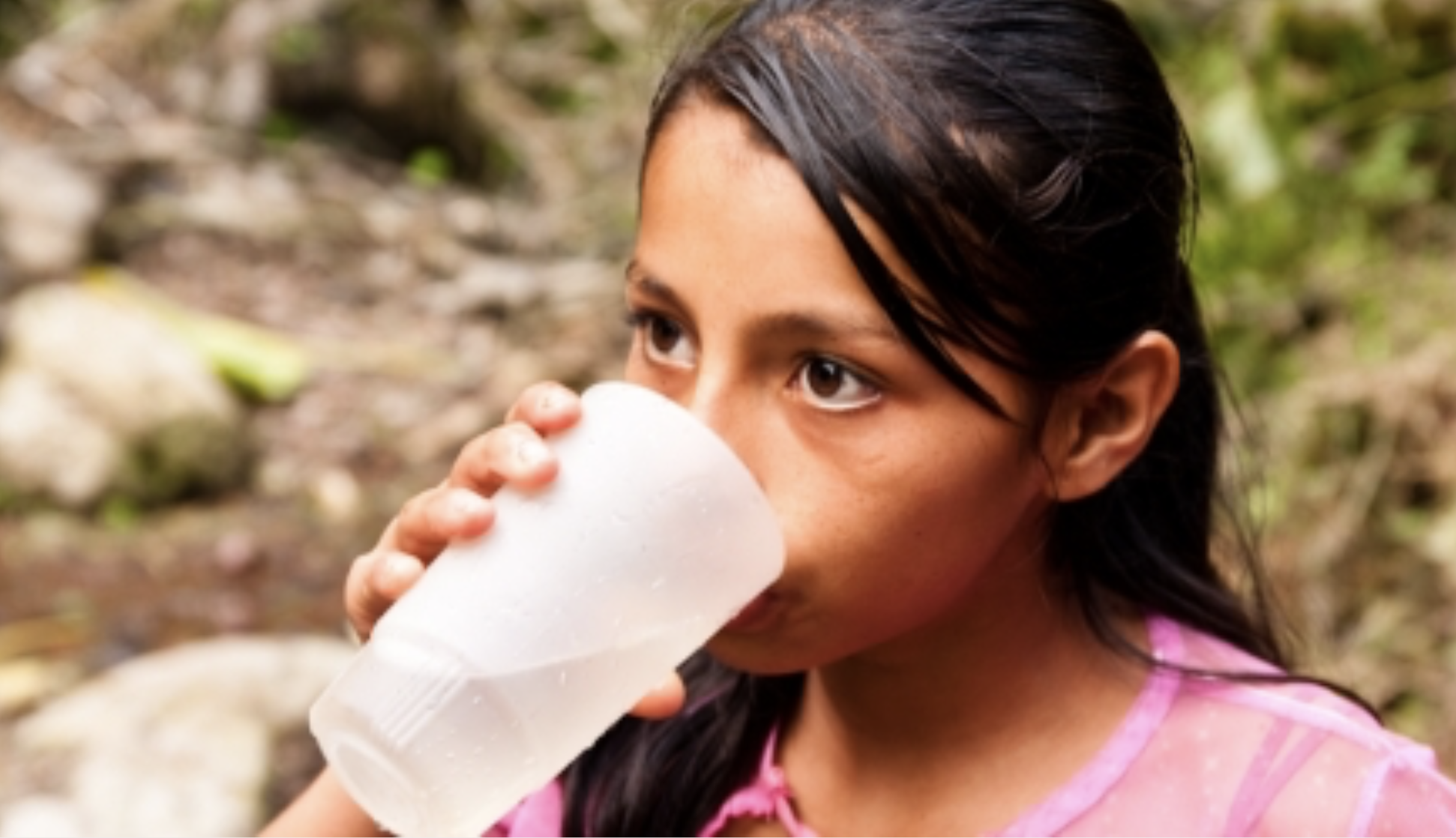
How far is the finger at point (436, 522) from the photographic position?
4.21ft

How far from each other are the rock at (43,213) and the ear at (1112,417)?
187 inches

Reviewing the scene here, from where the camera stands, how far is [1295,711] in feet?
5.23

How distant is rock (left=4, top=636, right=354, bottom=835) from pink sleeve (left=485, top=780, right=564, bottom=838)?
122 cm

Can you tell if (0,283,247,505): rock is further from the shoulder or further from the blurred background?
the shoulder

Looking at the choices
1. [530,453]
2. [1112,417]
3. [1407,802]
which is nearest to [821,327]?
[530,453]

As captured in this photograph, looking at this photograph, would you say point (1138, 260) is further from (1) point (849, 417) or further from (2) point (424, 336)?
(2) point (424, 336)

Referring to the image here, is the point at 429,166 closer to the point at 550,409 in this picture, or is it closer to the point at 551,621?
the point at 550,409

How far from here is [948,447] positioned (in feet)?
4.72

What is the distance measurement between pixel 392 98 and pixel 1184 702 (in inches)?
256

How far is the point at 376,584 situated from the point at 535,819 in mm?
478

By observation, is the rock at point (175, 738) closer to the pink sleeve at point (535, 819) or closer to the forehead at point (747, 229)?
the pink sleeve at point (535, 819)

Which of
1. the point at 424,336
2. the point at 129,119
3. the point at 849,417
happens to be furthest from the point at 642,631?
the point at 129,119

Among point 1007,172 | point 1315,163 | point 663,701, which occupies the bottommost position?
point 1315,163

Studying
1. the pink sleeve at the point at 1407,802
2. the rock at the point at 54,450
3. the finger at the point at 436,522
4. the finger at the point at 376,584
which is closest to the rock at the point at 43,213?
the rock at the point at 54,450
